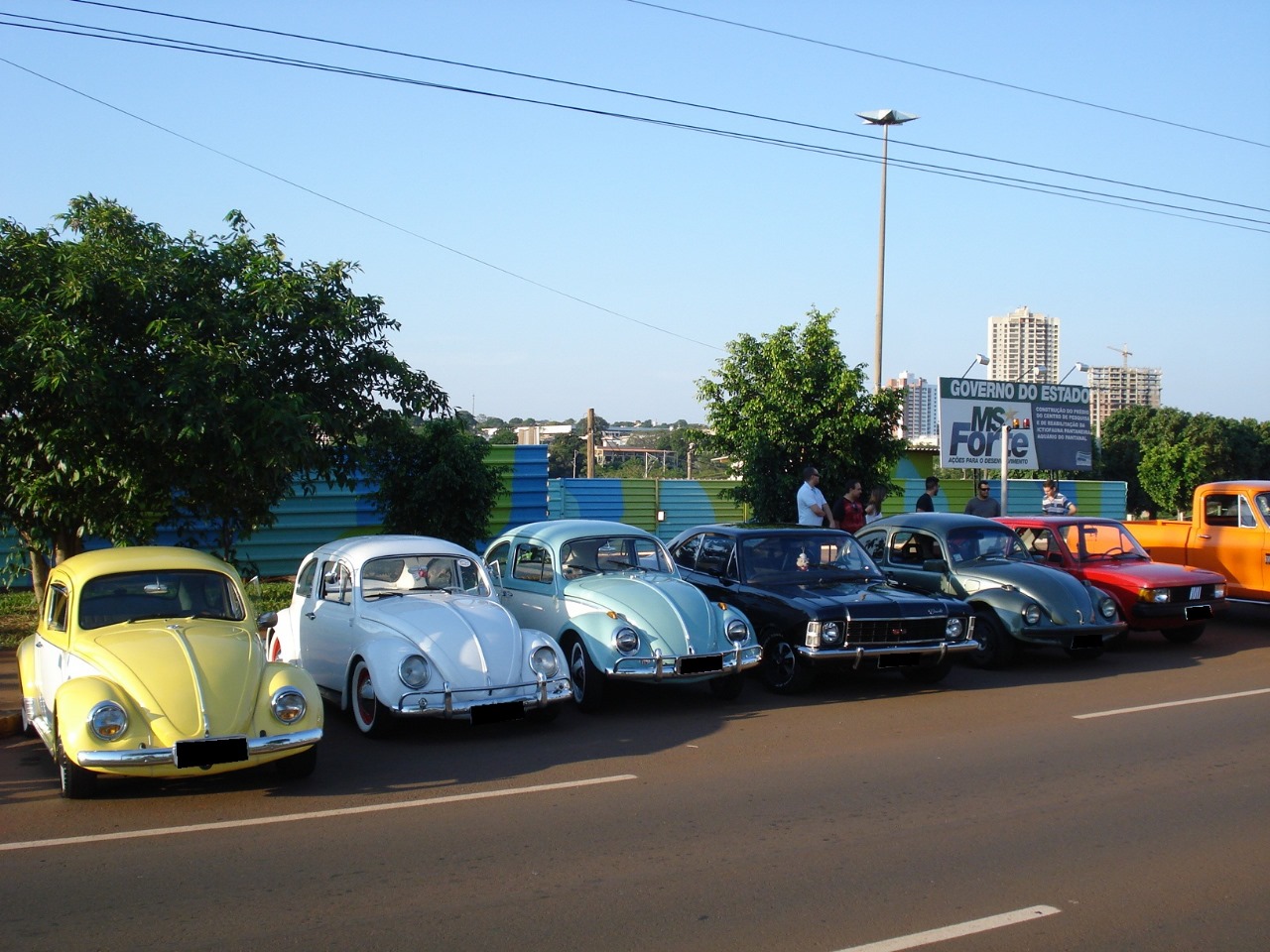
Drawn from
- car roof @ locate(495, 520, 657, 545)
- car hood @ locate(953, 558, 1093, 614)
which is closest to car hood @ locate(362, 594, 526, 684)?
car roof @ locate(495, 520, 657, 545)

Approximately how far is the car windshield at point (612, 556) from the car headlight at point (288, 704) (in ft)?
13.4

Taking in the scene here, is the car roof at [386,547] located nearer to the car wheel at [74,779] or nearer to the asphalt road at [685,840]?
the asphalt road at [685,840]

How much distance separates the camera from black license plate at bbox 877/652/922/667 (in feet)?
35.4

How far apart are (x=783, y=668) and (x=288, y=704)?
5.28m

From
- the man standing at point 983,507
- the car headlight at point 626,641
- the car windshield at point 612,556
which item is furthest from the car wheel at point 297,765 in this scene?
the man standing at point 983,507

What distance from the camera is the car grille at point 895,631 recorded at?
10672 mm

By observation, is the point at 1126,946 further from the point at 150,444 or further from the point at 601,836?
the point at 150,444

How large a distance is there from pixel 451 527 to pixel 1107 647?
8.80 meters

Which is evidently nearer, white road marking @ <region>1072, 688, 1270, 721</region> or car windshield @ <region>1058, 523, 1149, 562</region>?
white road marking @ <region>1072, 688, 1270, 721</region>

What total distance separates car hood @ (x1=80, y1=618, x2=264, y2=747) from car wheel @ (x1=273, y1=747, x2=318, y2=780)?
50cm

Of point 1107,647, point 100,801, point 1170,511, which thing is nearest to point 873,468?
point 1107,647

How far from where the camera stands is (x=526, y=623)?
11445mm

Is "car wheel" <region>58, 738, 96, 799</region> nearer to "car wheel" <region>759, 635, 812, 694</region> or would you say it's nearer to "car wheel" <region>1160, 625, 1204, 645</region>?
"car wheel" <region>759, 635, 812, 694</region>

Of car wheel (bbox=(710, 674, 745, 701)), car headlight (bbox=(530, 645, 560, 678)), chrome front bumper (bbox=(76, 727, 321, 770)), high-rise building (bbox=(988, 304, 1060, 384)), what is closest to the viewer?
chrome front bumper (bbox=(76, 727, 321, 770))
